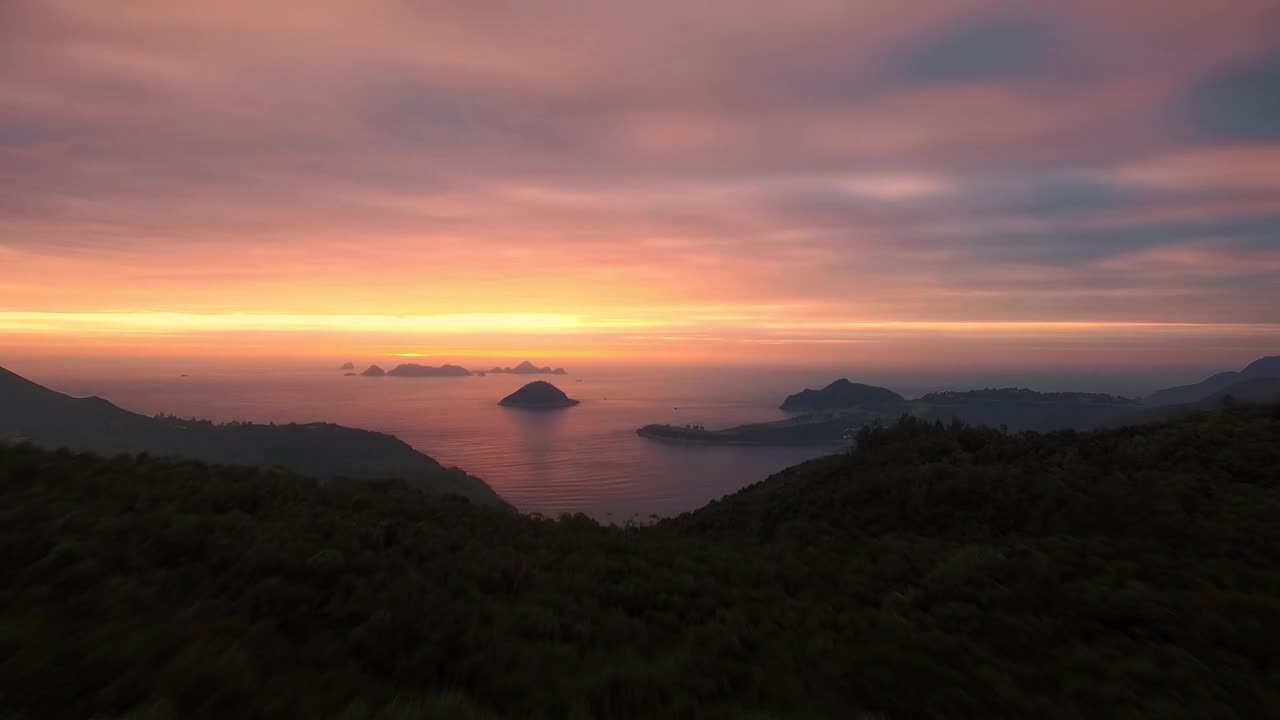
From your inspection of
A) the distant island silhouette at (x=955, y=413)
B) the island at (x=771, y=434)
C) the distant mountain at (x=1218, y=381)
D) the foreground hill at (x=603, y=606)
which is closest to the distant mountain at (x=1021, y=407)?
the distant island silhouette at (x=955, y=413)

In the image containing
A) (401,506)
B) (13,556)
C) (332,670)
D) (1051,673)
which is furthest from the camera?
(401,506)

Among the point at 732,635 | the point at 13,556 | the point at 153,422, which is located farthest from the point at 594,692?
the point at 153,422

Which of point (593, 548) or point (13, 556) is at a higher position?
point (13, 556)

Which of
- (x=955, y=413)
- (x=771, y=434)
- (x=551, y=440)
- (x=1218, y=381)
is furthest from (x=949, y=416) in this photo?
(x=1218, y=381)

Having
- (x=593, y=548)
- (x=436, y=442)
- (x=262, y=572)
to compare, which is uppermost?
(x=262, y=572)

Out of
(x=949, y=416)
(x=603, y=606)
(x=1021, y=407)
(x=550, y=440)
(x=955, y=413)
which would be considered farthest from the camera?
(x=1021, y=407)

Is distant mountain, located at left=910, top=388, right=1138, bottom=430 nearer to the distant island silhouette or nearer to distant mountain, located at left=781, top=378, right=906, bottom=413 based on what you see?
the distant island silhouette

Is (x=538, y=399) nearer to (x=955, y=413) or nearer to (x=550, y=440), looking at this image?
(x=550, y=440)

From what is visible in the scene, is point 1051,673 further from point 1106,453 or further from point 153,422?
point 153,422
